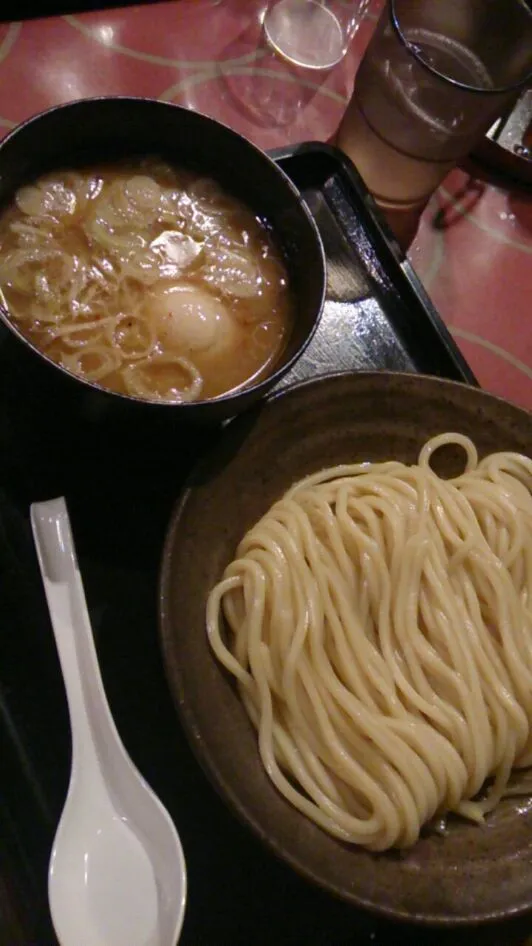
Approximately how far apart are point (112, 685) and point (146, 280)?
67cm

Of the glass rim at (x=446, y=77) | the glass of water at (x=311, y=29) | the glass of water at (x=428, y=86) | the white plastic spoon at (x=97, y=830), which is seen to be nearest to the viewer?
the white plastic spoon at (x=97, y=830)

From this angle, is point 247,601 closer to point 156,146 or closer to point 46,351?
point 46,351

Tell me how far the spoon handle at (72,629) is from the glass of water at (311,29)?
1.59 m

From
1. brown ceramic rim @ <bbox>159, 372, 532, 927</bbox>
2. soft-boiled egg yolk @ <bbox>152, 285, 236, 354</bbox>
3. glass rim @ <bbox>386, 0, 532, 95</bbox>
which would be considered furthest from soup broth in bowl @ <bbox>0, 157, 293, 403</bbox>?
glass rim @ <bbox>386, 0, 532, 95</bbox>

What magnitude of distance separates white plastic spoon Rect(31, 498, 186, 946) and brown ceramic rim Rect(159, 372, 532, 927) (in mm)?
116

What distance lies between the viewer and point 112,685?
1.22 m

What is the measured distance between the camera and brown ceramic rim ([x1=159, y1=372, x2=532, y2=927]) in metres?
1.08

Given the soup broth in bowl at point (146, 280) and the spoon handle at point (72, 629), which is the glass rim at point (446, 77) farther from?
A: the spoon handle at point (72, 629)

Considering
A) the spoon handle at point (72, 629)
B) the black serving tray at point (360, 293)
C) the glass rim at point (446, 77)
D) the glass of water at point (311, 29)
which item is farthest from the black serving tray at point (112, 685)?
the glass of water at point (311, 29)

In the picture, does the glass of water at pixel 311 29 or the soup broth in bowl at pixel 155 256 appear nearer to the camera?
the soup broth in bowl at pixel 155 256

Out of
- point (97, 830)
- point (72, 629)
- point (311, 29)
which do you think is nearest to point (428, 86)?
point (311, 29)

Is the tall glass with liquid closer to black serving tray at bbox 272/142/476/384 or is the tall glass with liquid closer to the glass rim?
the glass rim

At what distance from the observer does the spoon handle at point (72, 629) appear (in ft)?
3.71

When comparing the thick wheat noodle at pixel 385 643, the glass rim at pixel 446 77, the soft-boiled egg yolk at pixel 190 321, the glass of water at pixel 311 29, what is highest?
the glass rim at pixel 446 77
